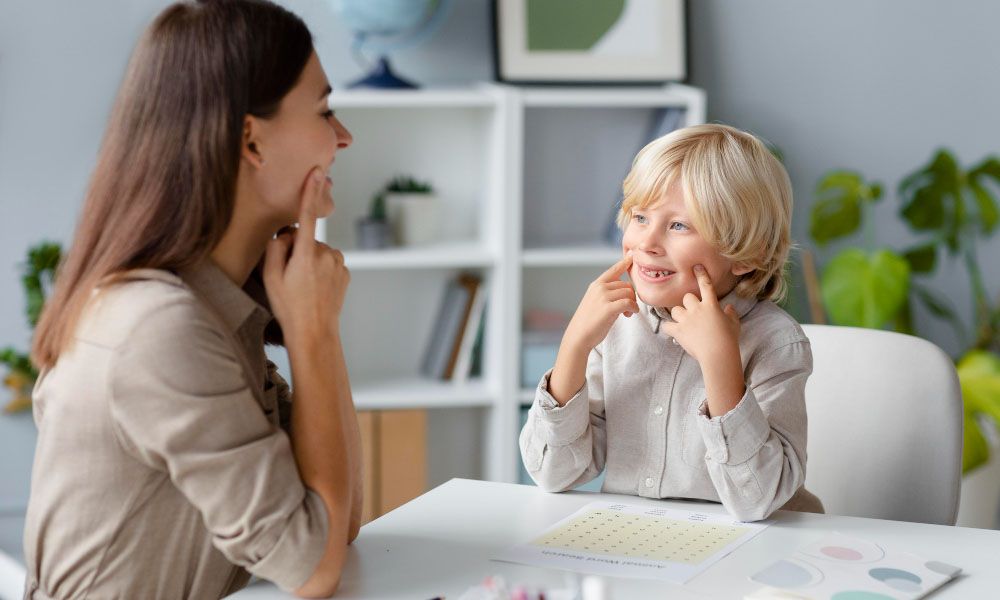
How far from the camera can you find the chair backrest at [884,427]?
1644mm

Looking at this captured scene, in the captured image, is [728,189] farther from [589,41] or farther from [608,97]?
[589,41]

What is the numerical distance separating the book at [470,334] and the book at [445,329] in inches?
0.9

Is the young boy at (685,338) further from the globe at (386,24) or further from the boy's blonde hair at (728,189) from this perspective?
the globe at (386,24)

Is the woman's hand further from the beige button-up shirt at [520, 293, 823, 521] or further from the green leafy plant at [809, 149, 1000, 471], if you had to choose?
the green leafy plant at [809, 149, 1000, 471]

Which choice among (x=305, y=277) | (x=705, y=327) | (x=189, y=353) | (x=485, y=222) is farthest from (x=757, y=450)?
(x=485, y=222)

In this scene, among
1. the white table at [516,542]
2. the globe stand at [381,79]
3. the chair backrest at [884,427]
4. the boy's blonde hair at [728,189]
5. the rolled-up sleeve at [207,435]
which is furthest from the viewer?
the globe stand at [381,79]

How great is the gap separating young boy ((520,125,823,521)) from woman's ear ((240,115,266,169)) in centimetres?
47

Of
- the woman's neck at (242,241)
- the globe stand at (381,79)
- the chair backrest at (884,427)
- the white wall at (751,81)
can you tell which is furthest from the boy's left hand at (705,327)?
the white wall at (751,81)

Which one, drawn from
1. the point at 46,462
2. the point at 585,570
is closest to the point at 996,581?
the point at 585,570

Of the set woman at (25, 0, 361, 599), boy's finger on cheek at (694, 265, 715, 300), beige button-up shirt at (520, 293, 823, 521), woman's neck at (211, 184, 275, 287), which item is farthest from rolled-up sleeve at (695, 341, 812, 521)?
woman's neck at (211, 184, 275, 287)

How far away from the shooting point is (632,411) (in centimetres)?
154

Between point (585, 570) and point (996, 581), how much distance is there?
43 centimetres

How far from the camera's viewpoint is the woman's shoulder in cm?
107

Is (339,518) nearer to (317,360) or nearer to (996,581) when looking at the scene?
(317,360)
